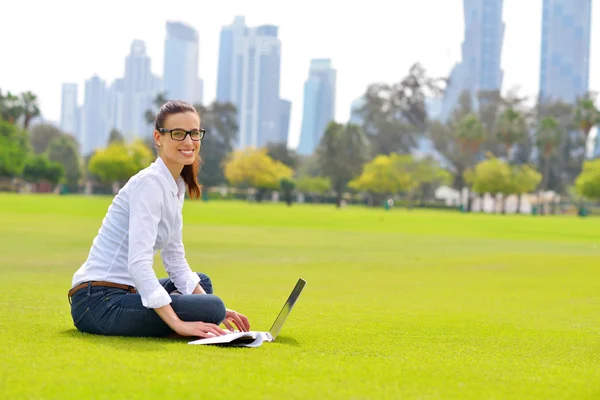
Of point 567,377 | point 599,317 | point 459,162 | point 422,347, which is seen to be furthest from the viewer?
point 459,162

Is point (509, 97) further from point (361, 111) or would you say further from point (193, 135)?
point (193, 135)

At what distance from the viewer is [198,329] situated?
237 inches

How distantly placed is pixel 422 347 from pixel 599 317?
398 cm

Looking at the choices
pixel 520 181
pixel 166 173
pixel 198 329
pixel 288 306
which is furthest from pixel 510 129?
pixel 198 329

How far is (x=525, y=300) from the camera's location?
39.0 ft

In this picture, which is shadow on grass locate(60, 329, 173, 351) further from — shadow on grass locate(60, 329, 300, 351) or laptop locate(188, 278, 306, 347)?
laptop locate(188, 278, 306, 347)

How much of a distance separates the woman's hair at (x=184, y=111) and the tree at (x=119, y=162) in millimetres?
124025

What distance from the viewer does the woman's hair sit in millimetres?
6367

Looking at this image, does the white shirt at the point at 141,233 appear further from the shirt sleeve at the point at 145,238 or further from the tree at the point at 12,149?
the tree at the point at 12,149

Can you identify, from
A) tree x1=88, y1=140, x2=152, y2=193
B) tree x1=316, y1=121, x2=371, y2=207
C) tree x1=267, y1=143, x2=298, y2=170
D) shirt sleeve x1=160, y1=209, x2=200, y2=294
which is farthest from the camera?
tree x1=267, y1=143, x2=298, y2=170

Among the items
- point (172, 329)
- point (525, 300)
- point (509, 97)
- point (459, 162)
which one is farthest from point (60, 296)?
point (509, 97)

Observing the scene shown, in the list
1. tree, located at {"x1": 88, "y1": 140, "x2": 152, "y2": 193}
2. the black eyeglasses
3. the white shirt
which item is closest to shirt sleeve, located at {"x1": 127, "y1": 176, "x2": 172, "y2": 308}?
the white shirt

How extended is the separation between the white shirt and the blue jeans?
0.40 feet

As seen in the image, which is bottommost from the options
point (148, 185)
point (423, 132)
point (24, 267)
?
point (24, 267)
